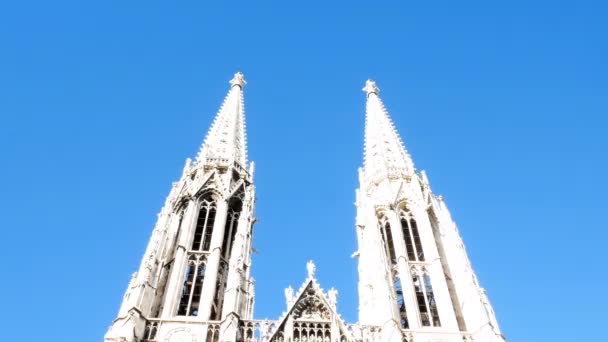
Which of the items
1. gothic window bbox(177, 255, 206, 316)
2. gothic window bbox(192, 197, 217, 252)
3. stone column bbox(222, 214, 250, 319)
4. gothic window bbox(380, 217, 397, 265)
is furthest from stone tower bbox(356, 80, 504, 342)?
gothic window bbox(192, 197, 217, 252)

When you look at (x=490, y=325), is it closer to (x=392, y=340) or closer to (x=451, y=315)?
(x=451, y=315)

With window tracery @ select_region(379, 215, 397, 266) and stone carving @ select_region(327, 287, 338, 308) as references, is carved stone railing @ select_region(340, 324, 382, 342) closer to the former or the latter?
stone carving @ select_region(327, 287, 338, 308)

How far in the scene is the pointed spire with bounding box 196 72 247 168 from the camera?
3469 cm

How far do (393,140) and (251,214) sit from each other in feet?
37.8

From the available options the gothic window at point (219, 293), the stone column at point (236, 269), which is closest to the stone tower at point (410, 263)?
the stone column at point (236, 269)

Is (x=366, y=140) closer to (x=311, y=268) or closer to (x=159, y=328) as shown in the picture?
(x=311, y=268)

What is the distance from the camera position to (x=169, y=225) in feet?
96.9

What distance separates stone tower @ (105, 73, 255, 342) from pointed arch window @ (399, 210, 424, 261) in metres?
7.22

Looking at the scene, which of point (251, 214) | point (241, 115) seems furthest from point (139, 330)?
point (241, 115)

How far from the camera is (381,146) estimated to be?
37.8 metres

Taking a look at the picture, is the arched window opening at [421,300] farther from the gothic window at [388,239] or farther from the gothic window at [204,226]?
the gothic window at [204,226]

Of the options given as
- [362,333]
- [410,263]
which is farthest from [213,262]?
[410,263]

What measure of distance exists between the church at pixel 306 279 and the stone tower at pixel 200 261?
0.16 ft

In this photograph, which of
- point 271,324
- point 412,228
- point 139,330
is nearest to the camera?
point 139,330
